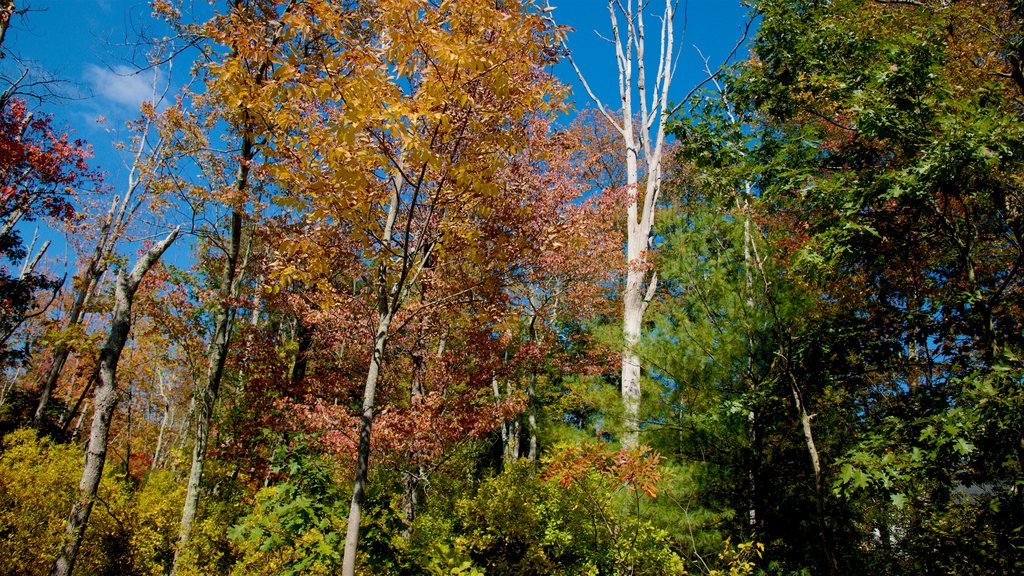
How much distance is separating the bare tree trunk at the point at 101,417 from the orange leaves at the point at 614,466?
181 inches

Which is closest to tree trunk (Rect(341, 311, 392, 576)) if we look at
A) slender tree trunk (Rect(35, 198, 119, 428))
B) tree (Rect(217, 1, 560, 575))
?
tree (Rect(217, 1, 560, 575))

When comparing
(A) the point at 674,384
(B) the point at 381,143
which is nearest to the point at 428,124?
(B) the point at 381,143

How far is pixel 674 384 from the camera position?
5531mm

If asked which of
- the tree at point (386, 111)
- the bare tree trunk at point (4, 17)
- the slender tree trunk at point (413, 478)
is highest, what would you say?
the bare tree trunk at point (4, 17)

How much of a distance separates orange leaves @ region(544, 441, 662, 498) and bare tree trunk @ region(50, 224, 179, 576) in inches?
181

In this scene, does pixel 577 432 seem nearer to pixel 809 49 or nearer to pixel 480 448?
pixel 809 49

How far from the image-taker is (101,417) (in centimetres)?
494

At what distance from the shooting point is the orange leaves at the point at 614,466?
3.73m

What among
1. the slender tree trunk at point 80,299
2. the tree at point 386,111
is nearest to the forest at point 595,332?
the tree at point 386,111

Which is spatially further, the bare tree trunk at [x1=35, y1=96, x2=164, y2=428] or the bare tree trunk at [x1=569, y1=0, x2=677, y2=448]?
the bare tree trunk at [x1=35, y1=96, x2=164, y2=428]

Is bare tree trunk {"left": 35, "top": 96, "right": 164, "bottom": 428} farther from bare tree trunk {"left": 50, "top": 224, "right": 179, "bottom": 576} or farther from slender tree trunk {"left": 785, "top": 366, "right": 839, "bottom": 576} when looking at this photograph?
slender tree trunk {"left": 785, "top": 366, "right": 839, "bottom": 576}

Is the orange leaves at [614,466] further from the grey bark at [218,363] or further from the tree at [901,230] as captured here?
the grey bark at [218,363]

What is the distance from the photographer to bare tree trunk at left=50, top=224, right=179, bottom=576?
466 cm

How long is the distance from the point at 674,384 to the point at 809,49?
3977mm
